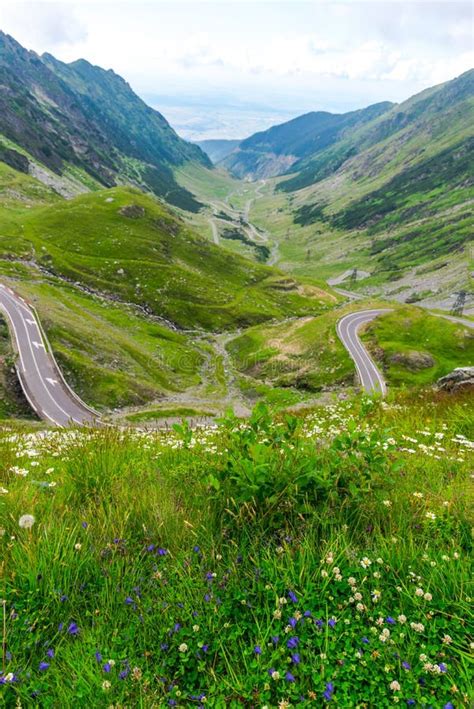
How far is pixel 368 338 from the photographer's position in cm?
11031

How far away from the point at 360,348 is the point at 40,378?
265ft

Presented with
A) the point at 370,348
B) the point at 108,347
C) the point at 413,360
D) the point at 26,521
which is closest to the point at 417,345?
the point at 413,360

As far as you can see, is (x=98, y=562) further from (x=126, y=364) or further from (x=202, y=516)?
(x=126, y=364)

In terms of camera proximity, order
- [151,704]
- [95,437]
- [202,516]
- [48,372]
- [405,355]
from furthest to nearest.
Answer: [405,355] → [48,372] → [95,437] → [202,516] → [151,704]

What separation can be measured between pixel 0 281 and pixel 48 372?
49439 mm

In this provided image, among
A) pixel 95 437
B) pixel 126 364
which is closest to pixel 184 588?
pixel 95 437

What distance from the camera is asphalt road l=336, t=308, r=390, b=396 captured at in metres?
90.1

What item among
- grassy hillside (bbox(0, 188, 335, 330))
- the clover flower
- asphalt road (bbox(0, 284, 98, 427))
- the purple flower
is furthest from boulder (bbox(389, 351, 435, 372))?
the clover flower

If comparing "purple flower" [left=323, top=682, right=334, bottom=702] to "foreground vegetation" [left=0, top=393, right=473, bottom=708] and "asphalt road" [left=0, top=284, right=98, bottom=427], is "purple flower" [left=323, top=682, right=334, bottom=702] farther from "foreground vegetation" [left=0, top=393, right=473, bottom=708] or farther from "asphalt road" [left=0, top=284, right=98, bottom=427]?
"asphalt road" [left=0, top=284, right=98, bottom=427]

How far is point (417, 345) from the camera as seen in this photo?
341ft

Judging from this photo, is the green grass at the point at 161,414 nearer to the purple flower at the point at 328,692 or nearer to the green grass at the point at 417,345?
the green grass at the point at 417,345

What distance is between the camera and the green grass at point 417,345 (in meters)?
94.9

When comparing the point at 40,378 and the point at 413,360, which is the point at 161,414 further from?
the point at 413,360

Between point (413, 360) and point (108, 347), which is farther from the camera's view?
point (413, 360)
